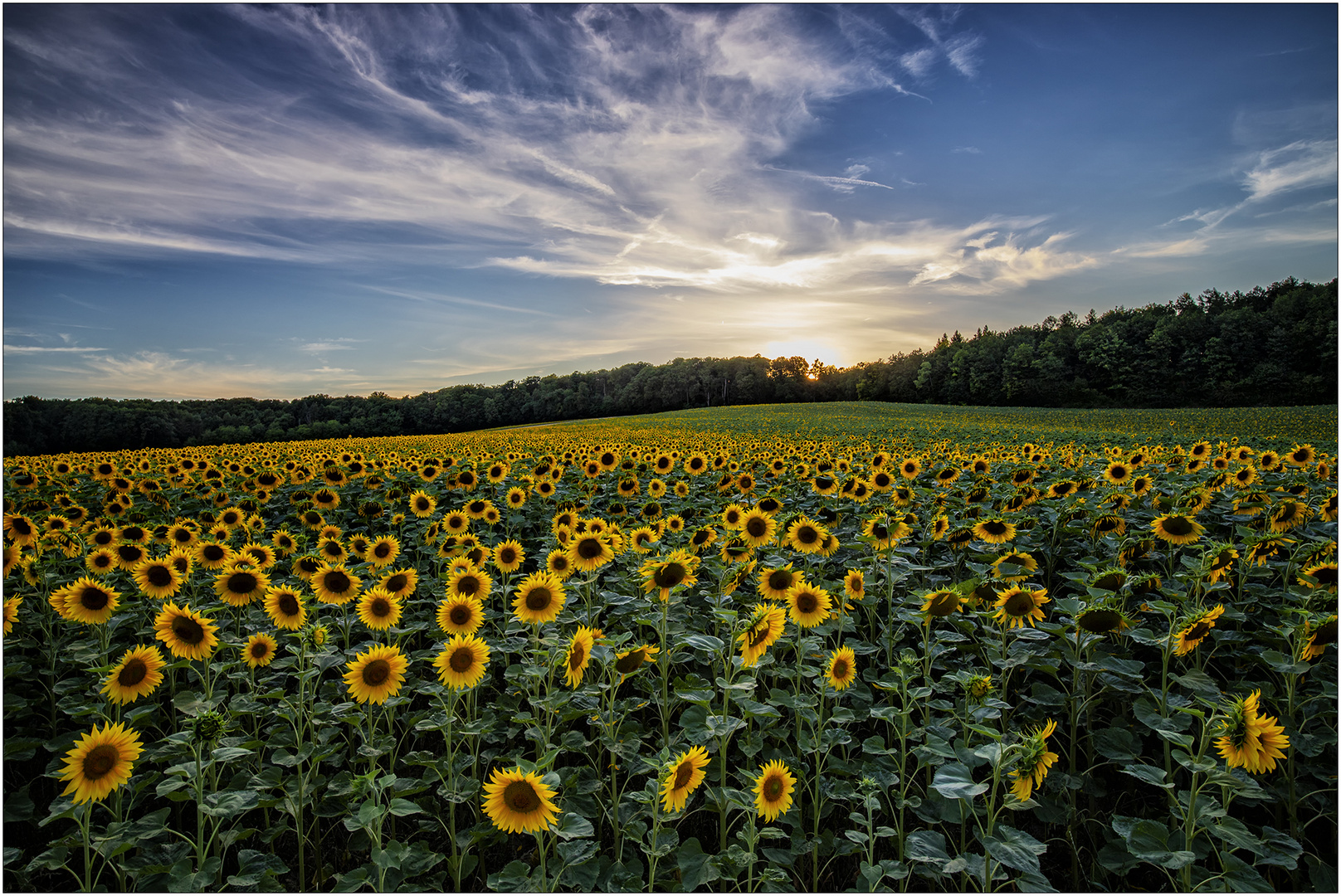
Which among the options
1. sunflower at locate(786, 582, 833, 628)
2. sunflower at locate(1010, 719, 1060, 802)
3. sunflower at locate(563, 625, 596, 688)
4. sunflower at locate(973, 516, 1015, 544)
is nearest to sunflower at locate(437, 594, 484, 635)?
sunflower at locate(563, 625, 596, 688)

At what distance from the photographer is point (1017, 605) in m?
3.26

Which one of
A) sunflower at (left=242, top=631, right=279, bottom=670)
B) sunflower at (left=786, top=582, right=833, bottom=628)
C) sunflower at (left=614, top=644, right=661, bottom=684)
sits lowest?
sunflower at (left=242, top=631, right=279, bottom=670)

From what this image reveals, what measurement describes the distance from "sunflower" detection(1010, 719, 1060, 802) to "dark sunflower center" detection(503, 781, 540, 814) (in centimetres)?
202

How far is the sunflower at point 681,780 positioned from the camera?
95.0 inches

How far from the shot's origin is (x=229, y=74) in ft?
15.6

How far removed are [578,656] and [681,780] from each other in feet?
2.51

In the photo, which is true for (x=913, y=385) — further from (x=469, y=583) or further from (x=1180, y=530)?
(x=469, y=583)

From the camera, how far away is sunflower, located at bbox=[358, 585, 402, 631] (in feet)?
12.0

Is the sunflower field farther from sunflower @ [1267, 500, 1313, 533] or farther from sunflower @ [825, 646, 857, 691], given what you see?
sunflower @ [1267, 500, 1313, 533]

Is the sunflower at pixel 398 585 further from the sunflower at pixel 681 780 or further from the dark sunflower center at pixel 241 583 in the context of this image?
the sunflower at pixel 681 780

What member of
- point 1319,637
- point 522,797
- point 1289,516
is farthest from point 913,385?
point 522,797

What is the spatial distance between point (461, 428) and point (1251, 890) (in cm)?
6288

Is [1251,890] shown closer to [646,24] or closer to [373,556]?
[373,556]

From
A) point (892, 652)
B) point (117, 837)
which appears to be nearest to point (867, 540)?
point (892, 652)
